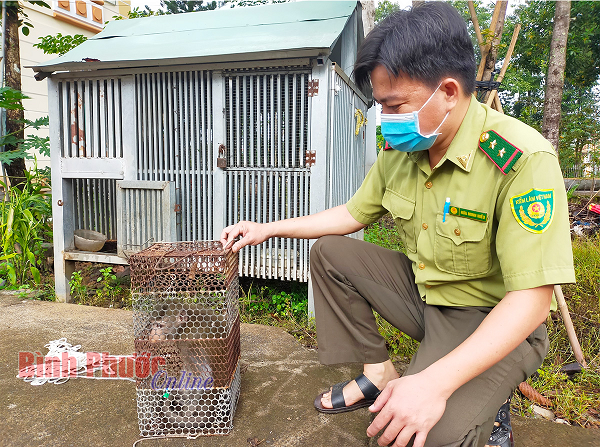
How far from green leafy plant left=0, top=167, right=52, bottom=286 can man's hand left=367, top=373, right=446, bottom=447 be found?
3.97m

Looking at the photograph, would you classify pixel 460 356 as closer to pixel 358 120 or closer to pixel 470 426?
pixel 470 426

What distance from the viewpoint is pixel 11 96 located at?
449 cm

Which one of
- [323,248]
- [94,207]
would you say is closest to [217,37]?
[94,207]

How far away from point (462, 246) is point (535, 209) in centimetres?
33

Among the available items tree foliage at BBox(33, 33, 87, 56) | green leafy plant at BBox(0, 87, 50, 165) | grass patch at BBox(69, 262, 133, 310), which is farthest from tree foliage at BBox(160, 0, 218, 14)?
grass patch at BBox(69, 262, 133, 310)

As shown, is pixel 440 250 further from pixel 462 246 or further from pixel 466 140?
pixel 466 140

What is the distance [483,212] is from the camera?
1.56 metres

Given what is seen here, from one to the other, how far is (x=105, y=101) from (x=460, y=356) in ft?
11.9

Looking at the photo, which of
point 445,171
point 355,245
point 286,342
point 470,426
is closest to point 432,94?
point 445,171

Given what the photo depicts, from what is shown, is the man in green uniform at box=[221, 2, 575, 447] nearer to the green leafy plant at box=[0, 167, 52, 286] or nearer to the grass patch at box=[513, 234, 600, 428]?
the grass patch at box=[513, 234, 600, 428]

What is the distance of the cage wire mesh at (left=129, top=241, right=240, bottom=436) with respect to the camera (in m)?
1.84

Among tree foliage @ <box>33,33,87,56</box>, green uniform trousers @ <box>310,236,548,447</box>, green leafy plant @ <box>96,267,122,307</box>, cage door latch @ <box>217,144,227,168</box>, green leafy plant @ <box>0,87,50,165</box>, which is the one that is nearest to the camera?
green uniform trousers @ <box>310,236,548,447</box>

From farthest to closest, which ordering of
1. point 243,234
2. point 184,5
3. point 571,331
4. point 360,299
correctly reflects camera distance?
point 184,5, point 571,331, point 243,234, point 360,299

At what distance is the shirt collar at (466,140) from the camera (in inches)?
63.6
